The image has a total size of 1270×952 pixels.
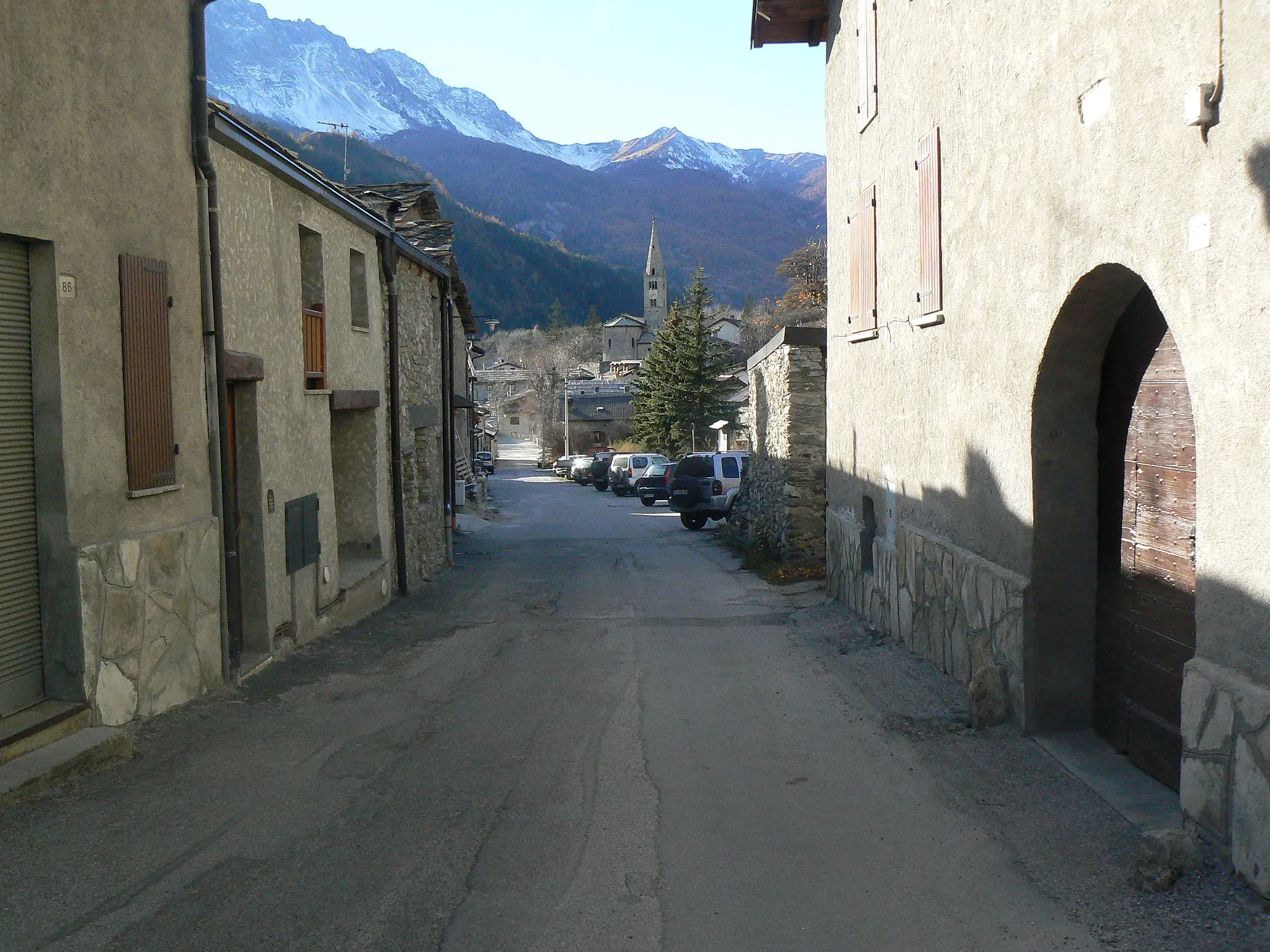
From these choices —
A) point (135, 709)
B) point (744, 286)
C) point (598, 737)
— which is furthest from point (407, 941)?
point (744, 286)

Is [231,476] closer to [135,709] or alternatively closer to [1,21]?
[135,709]

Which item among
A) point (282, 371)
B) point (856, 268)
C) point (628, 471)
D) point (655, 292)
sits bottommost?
point (628, 471)

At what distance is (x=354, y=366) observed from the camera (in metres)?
12.9

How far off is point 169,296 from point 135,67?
152 centimetres

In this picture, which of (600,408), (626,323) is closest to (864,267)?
(600,408)

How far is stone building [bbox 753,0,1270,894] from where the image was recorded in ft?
14.2

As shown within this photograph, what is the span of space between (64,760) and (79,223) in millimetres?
3173

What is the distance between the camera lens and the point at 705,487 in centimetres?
2597

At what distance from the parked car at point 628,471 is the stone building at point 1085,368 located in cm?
3185

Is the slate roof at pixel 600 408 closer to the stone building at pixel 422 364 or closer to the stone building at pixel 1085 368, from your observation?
the stone building at pixel 422 364

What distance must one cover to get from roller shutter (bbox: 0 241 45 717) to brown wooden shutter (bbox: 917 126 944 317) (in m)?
6.48

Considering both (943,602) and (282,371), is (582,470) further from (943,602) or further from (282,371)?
(943,602)

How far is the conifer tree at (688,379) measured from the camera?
5312 cm

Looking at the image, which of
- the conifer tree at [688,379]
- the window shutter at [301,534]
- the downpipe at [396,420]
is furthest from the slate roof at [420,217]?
the conifer tree at [688,379]
